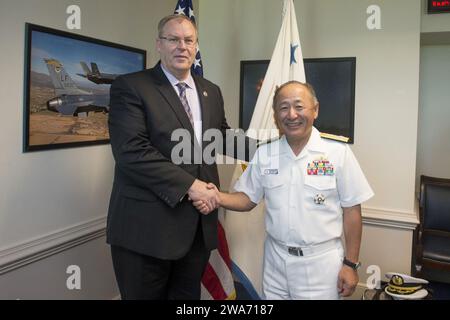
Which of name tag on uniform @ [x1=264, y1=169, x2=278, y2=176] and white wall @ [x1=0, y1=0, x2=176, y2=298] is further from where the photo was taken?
white wall @ [x1=0, y1=0, x2=176, y2=298]

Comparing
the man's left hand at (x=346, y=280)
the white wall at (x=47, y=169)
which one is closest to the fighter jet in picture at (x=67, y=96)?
the white wall at (x=47, y=169)

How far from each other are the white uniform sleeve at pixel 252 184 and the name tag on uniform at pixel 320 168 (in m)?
0.22

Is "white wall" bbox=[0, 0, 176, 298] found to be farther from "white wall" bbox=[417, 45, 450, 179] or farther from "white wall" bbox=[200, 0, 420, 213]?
"white wall" bbox=[417, 45, 450, 179]

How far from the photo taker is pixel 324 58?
267 cm

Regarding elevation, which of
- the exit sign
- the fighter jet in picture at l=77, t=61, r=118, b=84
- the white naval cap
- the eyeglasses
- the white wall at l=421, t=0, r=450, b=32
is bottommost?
the white naval cap

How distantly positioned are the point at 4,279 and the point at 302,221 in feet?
4.49

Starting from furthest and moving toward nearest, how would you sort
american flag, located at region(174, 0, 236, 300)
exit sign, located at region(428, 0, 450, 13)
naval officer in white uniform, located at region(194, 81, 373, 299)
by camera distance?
exit sign, located at region(428, 0, 450, 13) → american flag, located at region(174, 0, 236, 300) → naval officer in white uniform, located at region(194, 81, 373, 299)

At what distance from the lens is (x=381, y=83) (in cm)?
255

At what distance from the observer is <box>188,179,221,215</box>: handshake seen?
4.73 ft

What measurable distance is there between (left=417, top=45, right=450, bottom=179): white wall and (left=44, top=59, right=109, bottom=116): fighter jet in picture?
8.46ft

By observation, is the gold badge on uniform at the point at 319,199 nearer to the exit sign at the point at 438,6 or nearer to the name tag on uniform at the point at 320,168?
the name tag on uniform at the point at 320,168

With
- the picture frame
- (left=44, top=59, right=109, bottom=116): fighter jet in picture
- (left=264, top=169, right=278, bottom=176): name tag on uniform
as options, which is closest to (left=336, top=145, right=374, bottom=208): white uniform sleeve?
(left=264, top=169, right=278, bottom=176): name tag on uniform

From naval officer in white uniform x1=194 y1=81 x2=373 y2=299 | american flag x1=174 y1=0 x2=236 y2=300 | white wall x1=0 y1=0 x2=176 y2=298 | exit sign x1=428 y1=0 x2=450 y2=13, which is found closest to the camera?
naval officer in white uniform x1=194 y1=81 x2=373 y2=299
